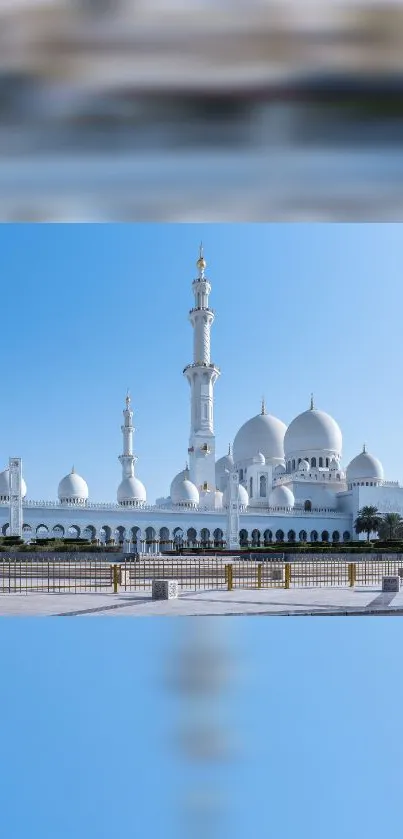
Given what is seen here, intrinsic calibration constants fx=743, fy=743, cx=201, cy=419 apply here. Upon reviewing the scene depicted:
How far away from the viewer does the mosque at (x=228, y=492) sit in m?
41.8

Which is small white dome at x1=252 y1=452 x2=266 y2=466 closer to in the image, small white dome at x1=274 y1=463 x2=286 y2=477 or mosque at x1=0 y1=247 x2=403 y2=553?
mosque at x1=0 y1=247 x2=403 y2=553

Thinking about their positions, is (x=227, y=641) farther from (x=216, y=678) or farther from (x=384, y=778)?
(x=384, y=778)

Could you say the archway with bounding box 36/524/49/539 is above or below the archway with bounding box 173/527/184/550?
above

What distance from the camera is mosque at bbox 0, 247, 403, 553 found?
4175cm

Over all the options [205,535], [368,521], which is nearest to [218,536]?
[205,535]

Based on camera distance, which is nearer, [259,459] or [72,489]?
[72,489]

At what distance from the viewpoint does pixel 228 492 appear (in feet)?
133

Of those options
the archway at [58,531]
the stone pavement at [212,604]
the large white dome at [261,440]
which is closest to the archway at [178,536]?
the archway at [58,531]

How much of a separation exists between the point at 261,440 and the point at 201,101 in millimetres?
52488

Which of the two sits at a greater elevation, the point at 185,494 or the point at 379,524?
the point at 185,494

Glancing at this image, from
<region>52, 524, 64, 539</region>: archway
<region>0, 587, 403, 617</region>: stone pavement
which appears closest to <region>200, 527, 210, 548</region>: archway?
<region>52, 524, 64, 539</region>: archway

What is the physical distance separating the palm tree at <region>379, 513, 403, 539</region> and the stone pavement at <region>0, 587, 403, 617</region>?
32330mm

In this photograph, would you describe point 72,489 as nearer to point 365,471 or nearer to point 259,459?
point 259,459

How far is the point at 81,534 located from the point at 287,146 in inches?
1668
